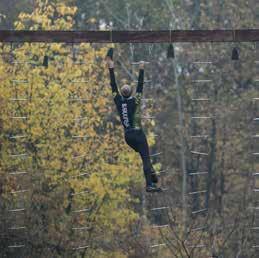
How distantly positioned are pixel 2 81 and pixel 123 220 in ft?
17.2

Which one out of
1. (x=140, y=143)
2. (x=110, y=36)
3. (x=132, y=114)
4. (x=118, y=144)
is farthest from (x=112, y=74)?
(x=118, y=144)

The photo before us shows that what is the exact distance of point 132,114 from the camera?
12.5 metres

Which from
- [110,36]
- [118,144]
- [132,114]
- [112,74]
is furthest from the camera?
[118,144]

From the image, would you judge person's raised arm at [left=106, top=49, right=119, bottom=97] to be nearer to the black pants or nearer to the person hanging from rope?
the person hanging from rope

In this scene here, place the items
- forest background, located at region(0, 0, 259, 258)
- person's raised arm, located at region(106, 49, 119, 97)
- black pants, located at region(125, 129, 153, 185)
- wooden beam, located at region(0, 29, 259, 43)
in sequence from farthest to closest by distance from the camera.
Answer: forest background, located at region(0, 0, 259, 258) < wooden beam, located at region(0, 29, 259, 43) < black pants, located at region(125, 129, 153, 185) < person's raised arm, located at region(106, 49, 119, 97)

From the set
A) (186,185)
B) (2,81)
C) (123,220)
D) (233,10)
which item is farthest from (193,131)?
(2,81)

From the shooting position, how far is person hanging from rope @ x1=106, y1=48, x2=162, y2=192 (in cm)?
1225

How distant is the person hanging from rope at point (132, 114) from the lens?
12.2 m

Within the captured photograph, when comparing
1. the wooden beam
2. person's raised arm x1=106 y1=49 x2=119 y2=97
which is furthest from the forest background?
person's raised arm x1=106 y1=49 x2=119 y2=97

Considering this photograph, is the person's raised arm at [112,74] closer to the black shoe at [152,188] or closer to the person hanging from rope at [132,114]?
the person hanging from rope at [132,114]

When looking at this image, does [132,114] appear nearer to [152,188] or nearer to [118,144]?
[152,188]

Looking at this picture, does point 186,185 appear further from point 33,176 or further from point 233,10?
point 33,176

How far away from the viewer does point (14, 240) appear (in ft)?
68.4

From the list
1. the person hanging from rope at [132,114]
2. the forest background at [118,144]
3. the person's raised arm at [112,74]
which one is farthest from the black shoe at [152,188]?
the forest background at [118,144]
